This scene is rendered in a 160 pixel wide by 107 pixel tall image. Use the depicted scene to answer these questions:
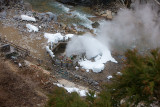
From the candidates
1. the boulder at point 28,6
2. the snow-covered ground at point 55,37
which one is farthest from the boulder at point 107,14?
the boulder at point 28,6

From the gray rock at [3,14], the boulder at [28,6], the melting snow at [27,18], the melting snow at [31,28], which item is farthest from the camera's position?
the boulder at [28,6]

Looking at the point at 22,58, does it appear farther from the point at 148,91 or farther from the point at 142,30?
the point at 142,30

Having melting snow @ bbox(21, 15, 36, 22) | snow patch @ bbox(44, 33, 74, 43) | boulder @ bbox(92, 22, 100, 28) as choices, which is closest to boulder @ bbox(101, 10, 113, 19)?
boulder @ bbox(92, 22, 100, 28)

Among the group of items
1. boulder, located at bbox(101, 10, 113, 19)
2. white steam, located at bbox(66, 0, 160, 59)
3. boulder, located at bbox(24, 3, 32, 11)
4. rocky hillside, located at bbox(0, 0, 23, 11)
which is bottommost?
white steam, located at bbox(66, 0, 160, 59)

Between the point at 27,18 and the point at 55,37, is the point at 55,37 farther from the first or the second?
the point at 27,18

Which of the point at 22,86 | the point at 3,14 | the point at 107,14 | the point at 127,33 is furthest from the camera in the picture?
the point at 107,14

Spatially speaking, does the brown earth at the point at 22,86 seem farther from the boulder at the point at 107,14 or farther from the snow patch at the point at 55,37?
the boulder at the point at 107,14

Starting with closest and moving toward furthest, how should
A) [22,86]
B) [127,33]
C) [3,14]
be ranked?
[22,86]
[3,14]
[127,33]

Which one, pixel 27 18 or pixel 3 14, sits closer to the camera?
pixel 27 18

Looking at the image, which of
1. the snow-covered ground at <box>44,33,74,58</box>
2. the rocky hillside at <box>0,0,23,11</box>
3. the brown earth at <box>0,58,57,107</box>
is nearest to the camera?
the brown earth at <box>0,58,57,107</box>

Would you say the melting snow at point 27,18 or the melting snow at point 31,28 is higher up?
the melting snow at point 27,18

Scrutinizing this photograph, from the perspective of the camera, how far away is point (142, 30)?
20125 millimetres

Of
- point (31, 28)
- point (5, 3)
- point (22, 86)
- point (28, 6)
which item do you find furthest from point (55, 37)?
point (5, 3)

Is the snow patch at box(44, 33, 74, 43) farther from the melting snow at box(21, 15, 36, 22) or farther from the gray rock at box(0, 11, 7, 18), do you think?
the gray rock at box(0, 11, 7, 18)
